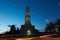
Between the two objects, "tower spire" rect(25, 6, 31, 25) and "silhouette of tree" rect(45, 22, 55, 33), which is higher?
"tower spire" rect(25, 6, 31, 25)

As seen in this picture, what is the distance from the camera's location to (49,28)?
56.8 meters

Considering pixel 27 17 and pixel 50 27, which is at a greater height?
pixel 27 17

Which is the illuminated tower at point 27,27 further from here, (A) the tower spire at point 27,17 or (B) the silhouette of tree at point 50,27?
(B) the silhouette of tree at point 50,27

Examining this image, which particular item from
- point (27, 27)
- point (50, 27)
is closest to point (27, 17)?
point (27, 27)

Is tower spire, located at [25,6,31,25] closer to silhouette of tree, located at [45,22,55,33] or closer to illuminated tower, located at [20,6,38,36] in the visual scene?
illuminated tower, located at [20,6,38,36]

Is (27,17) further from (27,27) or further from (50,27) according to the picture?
(50,27)

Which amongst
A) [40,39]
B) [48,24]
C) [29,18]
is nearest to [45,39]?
[40,39]

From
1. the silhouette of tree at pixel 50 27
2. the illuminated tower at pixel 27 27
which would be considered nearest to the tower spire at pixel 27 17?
the illuminated tower at pixel 27 27

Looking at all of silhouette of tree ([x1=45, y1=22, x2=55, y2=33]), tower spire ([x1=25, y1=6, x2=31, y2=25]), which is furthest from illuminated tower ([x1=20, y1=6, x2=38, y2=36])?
silhouette of tree ([x1=45, y1=22, x2=55, y2=33])

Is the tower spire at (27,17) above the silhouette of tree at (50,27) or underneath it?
above

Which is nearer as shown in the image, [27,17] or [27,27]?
[27,17]

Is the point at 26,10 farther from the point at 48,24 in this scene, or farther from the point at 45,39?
the point at 45,39

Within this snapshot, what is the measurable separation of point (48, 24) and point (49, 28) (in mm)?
2491

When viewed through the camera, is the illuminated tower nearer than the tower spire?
No
